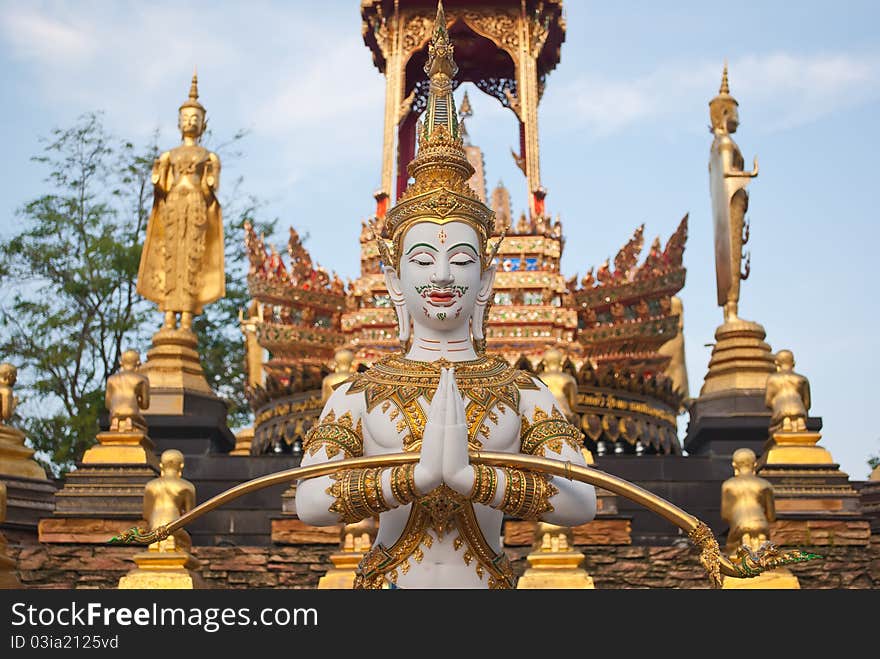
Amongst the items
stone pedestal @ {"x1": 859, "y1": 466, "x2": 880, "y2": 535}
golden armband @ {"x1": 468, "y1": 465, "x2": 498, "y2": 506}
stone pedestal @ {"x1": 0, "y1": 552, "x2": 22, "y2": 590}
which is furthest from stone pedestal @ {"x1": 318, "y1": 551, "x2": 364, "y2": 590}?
stone pedestal @ {"x1": 859, "y1": 466, "x2": 880, "y2": 535}

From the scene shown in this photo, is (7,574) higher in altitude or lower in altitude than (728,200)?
lower

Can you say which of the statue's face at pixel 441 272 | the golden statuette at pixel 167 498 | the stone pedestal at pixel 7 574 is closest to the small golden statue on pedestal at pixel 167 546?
the golden statuette at pixel 167 498

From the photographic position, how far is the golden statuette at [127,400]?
35.9ft

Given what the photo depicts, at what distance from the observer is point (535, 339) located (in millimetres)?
14914

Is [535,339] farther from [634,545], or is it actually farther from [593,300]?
[634,545]

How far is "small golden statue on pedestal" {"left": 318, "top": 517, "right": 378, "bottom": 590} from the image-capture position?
831 cm

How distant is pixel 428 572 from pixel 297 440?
9.45 m

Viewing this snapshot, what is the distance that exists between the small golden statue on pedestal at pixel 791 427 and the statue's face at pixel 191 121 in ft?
23.1

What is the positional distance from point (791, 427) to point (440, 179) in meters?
6.61

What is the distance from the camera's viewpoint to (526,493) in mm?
4633

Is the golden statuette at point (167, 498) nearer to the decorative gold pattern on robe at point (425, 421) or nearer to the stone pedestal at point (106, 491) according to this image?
the stone pedestal at point (106, 491)

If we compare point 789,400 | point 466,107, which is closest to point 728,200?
point 789,400

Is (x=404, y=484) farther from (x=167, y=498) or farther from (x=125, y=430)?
(x=125, y=430)

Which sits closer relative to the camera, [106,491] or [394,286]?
[394,286]
